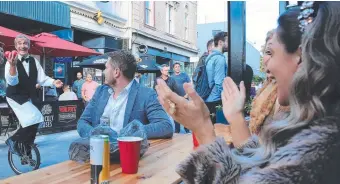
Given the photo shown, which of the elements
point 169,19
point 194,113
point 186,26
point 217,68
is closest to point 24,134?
point 217,68

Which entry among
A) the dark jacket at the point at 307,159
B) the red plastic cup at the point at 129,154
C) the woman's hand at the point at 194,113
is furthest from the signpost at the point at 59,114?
the dark jacket at the point at 307,159

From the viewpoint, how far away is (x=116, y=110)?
94.0 inches

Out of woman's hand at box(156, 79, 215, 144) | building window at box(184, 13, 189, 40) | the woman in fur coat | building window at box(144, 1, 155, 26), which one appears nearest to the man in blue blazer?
woman's hand at box(156, 79, 215, 144)

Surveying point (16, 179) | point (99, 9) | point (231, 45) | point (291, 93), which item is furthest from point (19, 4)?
point (291, 93)

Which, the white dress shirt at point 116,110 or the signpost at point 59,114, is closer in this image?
the white dress shirt at point 116,110

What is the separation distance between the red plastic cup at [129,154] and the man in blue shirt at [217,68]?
252 centimetres

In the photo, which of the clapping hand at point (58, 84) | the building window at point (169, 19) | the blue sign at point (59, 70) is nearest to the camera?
the clapping hand at point (58, 84)

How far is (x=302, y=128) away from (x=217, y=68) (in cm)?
318

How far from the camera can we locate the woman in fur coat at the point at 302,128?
31.0 inches

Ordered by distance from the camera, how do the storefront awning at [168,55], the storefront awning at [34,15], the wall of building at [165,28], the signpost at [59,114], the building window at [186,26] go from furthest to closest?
1. the building window at [186,26]
2. the storefront awning at [168,55]
3. the wall of building at [165,28]
4. the storefront awning at [34,15]
5. the signpost at [59,114]

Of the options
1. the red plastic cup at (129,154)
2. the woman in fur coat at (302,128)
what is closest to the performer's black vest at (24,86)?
the red plastic cup at (129,154)

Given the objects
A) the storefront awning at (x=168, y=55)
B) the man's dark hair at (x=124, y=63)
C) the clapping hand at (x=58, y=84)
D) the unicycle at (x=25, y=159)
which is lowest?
the unicycle at (x=25, y=159)

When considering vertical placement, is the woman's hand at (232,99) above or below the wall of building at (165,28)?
below

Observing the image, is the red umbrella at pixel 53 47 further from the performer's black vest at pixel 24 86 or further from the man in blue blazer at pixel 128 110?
the man in blue blazer at pixel 128 110
